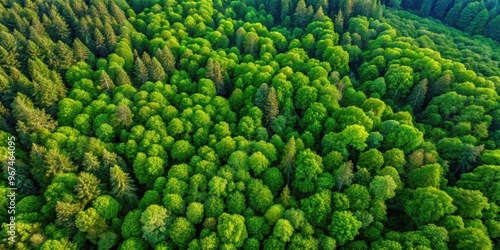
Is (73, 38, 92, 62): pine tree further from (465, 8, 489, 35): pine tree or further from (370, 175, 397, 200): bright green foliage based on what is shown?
(465, 8, 489, 35): pine tree

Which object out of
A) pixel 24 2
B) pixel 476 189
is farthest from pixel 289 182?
pixel 24 2

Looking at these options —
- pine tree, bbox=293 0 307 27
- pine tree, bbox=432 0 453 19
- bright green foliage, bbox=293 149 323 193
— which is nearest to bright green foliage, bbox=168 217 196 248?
bright green foliage, bbox=293 149 323 193

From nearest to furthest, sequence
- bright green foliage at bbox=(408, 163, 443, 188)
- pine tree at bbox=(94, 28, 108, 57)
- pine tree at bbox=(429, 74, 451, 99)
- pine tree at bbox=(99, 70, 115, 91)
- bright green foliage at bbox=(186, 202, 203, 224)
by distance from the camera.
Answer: bright green foliage at bbox=(186, 202, 203, 224)
bright green foliage at bbox=(408, 163, 443, 188)
pine tree at bbox=(99, 70, 115, 91)
pine tree at bbox=(429, 74, 451, 99)
pine tree at bbox=(94, 28, 108, 57)

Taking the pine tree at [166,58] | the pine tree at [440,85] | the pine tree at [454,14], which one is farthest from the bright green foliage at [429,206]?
the pine tree at [454,14]

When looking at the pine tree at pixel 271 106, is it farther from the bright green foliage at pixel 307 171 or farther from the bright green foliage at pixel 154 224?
the bright green foliage at pixel 154 224

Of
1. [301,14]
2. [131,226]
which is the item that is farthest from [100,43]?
[301,14]
